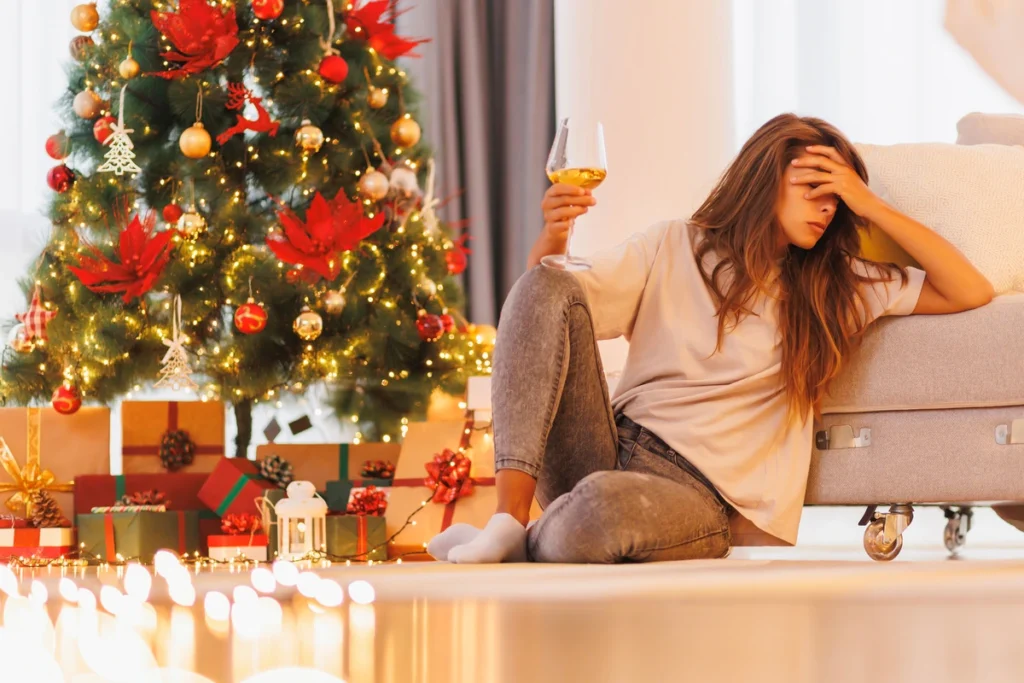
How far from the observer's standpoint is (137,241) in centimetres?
280

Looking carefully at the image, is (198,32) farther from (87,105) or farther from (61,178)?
(61,178)

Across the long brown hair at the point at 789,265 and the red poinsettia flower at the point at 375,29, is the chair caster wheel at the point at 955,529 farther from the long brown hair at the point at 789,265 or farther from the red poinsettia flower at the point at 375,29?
the red poinsettia flower at the point at 375,29

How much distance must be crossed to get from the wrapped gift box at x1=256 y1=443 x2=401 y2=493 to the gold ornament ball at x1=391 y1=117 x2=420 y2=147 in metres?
0.81

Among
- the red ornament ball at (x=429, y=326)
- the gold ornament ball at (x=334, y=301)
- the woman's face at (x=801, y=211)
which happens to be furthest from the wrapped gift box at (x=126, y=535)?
the woman's face at (x=801, y=211)

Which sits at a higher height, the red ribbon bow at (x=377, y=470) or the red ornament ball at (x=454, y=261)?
the red ornament ball at (x=454, y=261)

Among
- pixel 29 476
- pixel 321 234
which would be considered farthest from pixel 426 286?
pixel 29 476

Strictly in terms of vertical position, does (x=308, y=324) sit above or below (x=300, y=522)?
above

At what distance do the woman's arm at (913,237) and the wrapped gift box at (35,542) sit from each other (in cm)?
175

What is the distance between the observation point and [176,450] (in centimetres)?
284

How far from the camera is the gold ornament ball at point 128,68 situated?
2.95 m

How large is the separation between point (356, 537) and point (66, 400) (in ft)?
2.54

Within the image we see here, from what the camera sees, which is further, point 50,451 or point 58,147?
point 58,147

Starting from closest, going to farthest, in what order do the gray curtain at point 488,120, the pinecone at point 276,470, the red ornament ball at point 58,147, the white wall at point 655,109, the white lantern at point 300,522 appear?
the white lantern at point 300,522, the pinecone at point 276,470, the red ornament ball at point 58,147, the white wall at point 655,109, the gray curtain at point 488,120

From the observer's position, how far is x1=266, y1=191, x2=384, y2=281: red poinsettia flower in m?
2.85
